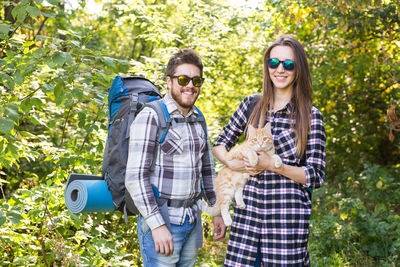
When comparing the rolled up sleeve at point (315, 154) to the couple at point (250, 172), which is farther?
the rolled up sleeve at point (315, 154)

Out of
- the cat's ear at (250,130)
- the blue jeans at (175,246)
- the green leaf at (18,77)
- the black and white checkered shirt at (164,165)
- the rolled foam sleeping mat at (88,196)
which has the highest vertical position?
the green leaf at (18,77)

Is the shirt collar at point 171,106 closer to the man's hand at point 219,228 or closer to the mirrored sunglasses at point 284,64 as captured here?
the mirrored sunglasses at point 284,64

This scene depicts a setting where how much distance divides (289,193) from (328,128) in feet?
20.6

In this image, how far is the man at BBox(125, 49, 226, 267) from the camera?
7.25ft

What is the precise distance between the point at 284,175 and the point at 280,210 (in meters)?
0.20

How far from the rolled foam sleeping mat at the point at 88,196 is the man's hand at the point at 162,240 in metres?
0.38

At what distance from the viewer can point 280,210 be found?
2396 mm

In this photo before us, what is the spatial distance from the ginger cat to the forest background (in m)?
1.34

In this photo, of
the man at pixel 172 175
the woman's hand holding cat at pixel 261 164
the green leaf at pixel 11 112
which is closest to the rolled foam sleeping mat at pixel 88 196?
the man at pixel 172 175

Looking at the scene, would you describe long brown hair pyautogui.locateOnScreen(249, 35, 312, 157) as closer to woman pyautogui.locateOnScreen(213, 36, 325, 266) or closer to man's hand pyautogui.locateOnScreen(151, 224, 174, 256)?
woman pyautogui.locateOnScreen(213, 36, 325, 266)

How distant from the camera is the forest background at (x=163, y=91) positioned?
3.66 metres

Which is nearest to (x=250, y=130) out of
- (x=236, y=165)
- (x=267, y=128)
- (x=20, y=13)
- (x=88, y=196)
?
(x=267, y=128)

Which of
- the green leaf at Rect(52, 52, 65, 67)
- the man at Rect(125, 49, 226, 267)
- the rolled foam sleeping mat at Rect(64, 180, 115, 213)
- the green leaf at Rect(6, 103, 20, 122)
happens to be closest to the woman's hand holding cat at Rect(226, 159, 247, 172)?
the man at Rect(125, 49, 226, 267)

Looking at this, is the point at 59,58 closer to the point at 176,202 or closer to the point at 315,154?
the point at 176,202
